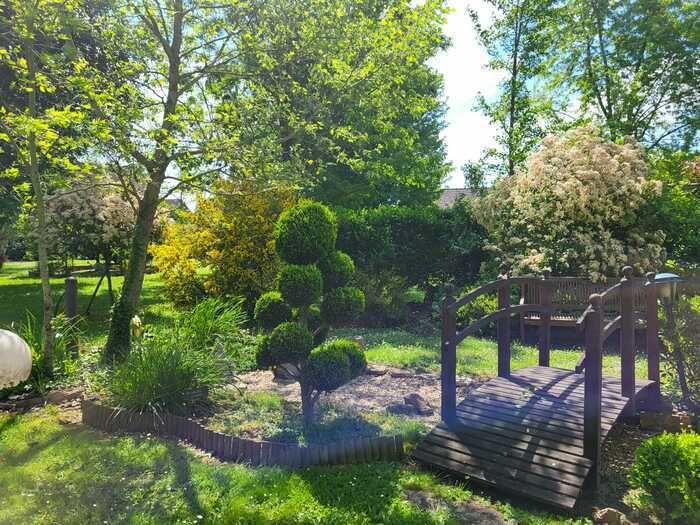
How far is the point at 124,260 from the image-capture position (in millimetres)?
11922

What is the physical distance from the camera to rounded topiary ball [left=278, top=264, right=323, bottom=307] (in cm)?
493

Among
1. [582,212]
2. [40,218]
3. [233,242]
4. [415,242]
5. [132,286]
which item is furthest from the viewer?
[415,242]

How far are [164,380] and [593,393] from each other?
403 cm

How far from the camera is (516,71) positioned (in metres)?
14.3

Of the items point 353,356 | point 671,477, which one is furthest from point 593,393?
point 353,356

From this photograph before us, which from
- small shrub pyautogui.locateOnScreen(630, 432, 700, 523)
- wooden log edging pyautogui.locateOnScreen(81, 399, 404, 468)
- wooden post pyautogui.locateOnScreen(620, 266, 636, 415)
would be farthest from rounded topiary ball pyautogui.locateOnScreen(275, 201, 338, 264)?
small shrub pyautogui.locateOnScreen(630, 432, 700, 523)

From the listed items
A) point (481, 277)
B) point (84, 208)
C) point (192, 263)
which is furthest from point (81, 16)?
point (481, 277)

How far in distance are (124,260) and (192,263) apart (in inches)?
78.1

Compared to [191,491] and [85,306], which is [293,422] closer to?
[191,491]

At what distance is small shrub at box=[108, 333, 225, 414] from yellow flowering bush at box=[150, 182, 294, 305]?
17.7 ft

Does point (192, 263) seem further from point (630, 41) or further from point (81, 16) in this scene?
point (630, 41)

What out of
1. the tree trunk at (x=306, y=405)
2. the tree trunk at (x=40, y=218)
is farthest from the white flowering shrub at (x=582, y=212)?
the tree trunk at (x=40, y=218)

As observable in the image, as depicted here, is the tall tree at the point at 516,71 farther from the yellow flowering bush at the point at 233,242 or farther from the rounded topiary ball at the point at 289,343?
the rounded topiary ball at the point at 289,343

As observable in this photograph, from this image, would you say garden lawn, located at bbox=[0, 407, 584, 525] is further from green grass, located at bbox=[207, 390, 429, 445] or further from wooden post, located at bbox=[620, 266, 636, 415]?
wooden post, located at bbox=[620, 266, 636, 415]
